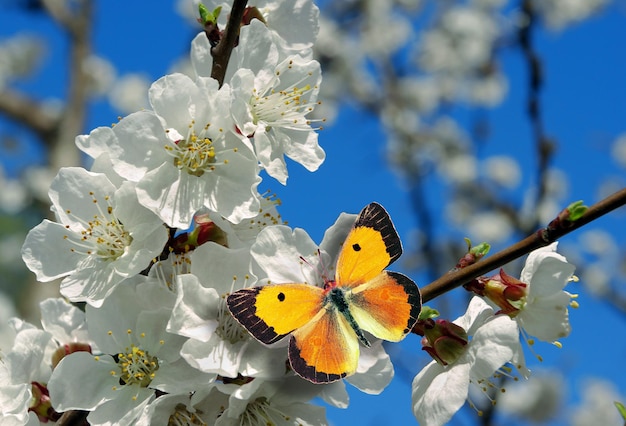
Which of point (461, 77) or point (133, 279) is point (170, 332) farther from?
point (461, 77)

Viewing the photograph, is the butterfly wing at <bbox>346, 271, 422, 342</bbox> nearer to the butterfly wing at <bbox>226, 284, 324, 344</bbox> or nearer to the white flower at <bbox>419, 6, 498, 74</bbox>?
the butterfly wing at <bbox>226, 284, 324, 344</bbox>

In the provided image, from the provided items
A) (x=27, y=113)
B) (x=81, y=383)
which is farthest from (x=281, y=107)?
(x=27, y=113)

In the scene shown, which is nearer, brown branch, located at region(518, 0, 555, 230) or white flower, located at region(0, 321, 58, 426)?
white flower, located at region(0, 321, 58, 426)

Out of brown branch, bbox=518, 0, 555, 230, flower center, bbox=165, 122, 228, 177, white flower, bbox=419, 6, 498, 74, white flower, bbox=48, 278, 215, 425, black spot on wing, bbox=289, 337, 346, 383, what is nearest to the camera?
black spot on wing, bbox=289, 337, 346, 383

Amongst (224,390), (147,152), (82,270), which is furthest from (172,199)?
(224,390)

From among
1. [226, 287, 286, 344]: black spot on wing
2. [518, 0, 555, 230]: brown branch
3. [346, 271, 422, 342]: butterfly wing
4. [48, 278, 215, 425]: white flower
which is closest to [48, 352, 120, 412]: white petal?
[48, 278, 215, 425]: white flower

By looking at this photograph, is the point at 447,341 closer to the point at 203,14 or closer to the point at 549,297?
the point at 549,297
